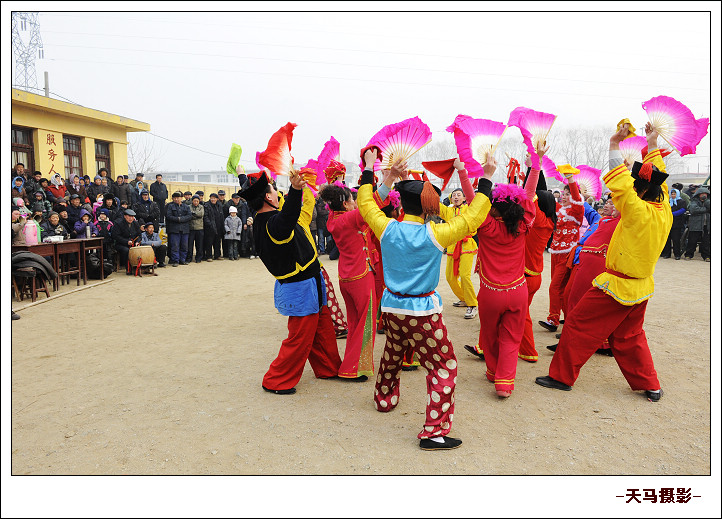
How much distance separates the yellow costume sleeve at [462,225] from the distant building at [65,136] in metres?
15.0

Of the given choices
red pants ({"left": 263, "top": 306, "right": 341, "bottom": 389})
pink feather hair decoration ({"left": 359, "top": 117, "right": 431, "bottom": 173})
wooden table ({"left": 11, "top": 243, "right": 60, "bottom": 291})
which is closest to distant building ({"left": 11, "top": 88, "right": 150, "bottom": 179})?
wooden table ({"left": 11, "top": 243, "right": 60, "bottom": 291})

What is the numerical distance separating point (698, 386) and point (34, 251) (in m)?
9.11

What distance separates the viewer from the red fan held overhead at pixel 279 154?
3.71 metres

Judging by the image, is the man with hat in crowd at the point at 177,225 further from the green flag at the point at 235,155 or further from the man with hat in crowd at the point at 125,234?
the green flag at the point at 235,155

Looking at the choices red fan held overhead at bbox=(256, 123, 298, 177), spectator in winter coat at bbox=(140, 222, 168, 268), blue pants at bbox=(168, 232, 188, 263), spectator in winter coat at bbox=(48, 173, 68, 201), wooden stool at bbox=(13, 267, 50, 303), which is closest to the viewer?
red fan held overhead at bbox=(256, 123, 298, 177)

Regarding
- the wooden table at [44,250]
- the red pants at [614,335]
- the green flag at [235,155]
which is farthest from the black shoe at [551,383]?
the wooden table at [44,250]

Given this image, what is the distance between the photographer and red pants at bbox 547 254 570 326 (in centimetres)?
579

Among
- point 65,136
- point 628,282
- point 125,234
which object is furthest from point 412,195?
point 65,136

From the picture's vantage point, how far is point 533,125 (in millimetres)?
3723

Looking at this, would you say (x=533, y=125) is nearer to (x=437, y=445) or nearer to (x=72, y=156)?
(x=437, y=445)

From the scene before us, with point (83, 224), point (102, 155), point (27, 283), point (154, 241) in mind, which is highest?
point (102, 155)

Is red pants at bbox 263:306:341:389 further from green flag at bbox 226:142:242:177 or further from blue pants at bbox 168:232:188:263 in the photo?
blue pants at bbox 168:232:188:263

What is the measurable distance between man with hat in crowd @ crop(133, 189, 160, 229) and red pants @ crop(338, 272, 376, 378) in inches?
354

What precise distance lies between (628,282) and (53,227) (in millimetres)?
9865
